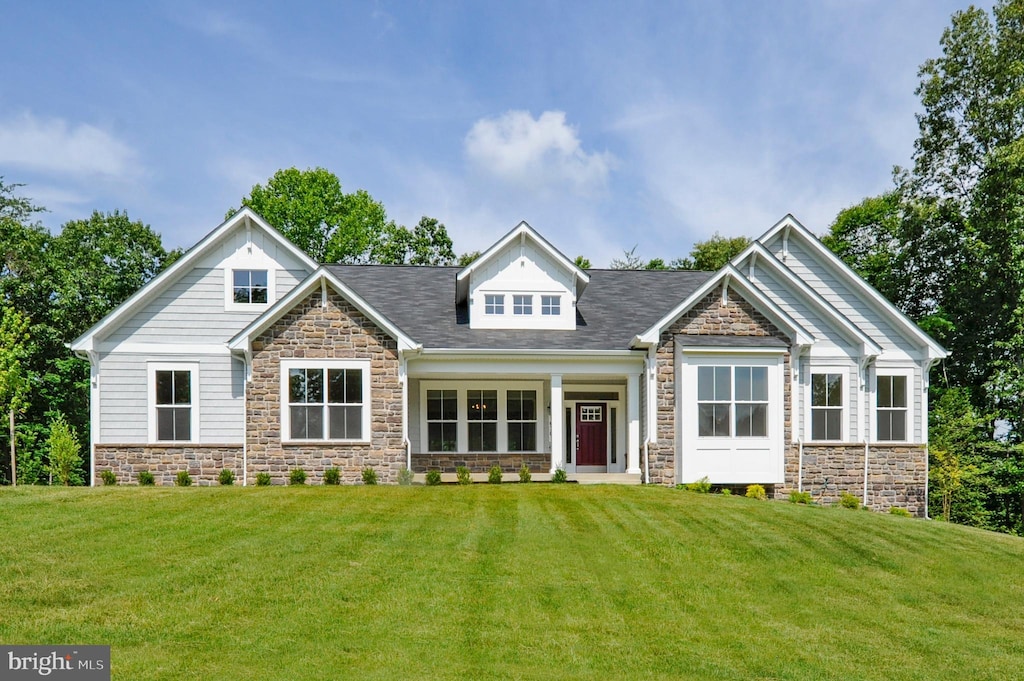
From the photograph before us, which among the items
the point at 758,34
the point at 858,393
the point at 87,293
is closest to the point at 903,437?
the point at 858,393

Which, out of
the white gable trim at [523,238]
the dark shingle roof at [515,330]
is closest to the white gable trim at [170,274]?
the dark shingle roof at [515,330]

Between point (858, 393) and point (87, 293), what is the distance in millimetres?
27759

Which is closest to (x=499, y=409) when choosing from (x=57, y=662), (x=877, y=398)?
(x=877, y=398)

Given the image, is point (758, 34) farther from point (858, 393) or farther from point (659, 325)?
point (858, 393)

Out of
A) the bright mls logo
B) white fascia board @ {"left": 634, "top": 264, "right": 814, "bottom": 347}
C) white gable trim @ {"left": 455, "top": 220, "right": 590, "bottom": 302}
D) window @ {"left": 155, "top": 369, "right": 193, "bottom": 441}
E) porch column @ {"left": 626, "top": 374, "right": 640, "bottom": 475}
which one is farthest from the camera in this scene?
white gable trim @ {"left": 455, "top": 220, "right": 590, "bottom": 302}

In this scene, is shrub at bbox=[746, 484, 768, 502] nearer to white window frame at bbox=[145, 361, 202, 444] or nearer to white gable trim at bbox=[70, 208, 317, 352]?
white gable trim at bbox=[70, 208, 317, 352]

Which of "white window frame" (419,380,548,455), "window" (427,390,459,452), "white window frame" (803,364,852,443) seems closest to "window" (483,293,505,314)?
"white window frame" (419,380,548,455)

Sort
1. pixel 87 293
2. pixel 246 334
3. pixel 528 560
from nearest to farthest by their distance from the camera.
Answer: pixel 528 560, pixel 246 334, pixel 87 293

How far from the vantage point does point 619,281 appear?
2388cm

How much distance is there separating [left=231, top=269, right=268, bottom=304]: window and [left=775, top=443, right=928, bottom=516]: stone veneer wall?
46.5ft

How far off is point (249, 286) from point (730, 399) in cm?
1208

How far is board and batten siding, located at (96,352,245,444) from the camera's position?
1823 cm

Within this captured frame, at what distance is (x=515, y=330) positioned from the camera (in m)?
20.2

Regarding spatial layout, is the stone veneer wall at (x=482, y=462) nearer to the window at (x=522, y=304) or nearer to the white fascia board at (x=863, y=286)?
the window at (x=522, y=304)
